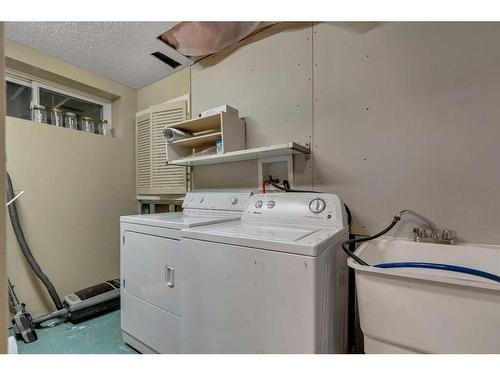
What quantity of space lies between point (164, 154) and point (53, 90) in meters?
1.23

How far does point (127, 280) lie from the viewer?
5.46 feet

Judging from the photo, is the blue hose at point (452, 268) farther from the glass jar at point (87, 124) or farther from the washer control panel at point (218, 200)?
the glass jar at point (87, 124)

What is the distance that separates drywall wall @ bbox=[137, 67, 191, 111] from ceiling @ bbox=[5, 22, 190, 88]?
0.27ft

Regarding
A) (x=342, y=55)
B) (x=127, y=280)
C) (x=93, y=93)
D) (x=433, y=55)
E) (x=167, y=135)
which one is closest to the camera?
(x=433, y=55)

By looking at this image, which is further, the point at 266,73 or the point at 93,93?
the point at 93,93

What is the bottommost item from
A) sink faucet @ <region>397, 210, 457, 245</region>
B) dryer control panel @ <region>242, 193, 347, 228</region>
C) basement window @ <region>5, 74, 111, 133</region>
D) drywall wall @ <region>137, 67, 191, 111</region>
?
sink faucet @ <region>397, 210, 457, 245</region>

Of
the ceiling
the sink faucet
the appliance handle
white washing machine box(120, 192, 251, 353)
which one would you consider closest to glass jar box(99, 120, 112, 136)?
the ceiling

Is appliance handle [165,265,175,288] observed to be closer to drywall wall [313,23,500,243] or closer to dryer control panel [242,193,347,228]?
dryer control panel [242,193,347,228]

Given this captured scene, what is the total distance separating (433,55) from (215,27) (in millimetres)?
1405

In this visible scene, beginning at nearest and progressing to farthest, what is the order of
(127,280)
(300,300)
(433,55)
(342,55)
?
(300,300)
(433,55)
(342,55)
(127,280)

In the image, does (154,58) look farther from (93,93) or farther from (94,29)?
(93,93)

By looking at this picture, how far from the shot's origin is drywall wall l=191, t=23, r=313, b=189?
1.69 meters

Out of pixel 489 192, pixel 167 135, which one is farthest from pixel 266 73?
pixel 489 192

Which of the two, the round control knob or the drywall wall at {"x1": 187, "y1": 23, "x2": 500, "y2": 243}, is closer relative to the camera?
the drywall wall at {"x1": 187, "y1": 23, "x2": 500, "y2": 243}
